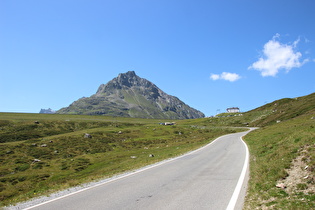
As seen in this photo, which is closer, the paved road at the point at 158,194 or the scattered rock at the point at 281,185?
the paved road at the point at 158,194

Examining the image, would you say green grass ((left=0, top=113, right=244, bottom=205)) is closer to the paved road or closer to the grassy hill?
the grassy hill

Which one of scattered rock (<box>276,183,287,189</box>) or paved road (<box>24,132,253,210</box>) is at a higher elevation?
scattered rock (<box>276,183,287,189</box>)

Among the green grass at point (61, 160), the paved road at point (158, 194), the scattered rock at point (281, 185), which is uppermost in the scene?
the scattered rock at point (281, 185)

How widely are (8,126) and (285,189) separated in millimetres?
97334

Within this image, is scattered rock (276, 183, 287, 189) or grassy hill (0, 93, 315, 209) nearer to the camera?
grassy hill (0, 93, 315, 209)

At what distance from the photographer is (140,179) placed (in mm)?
13508

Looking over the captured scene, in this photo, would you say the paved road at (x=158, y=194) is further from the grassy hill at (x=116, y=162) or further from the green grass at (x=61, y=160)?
the green grass at (x=61, y=160)

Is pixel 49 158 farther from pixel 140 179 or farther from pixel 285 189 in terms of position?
pixel 285 189

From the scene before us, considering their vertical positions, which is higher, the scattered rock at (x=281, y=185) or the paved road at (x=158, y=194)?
the scattered rock at (x=281, y=185)

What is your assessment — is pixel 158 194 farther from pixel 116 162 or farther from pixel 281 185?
pixel 116 162

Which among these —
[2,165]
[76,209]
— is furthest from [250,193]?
[2,165]

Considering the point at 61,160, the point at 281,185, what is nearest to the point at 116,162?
the point at 61,160

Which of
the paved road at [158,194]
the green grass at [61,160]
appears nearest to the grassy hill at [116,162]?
the green grass at [61,160]

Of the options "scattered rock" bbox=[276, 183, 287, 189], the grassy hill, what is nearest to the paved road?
the grassy hill
